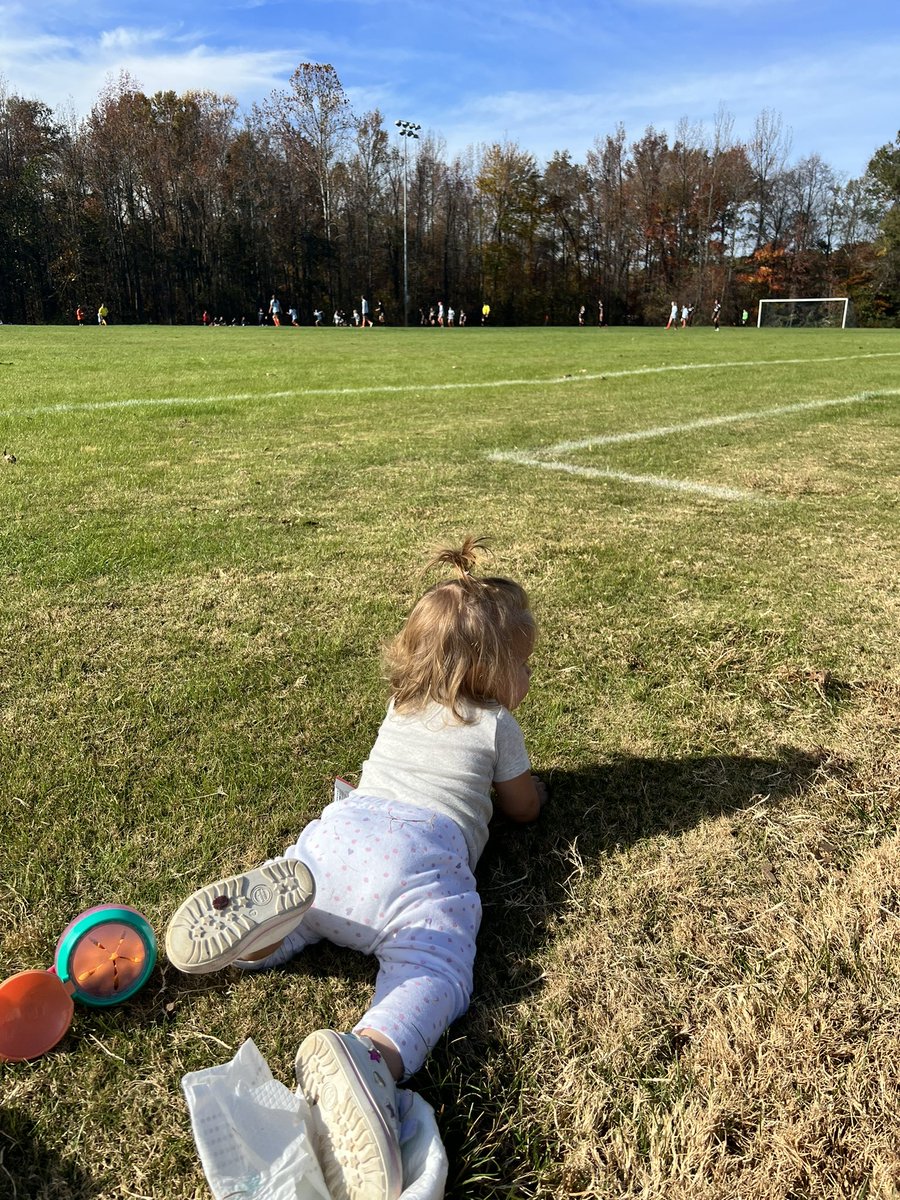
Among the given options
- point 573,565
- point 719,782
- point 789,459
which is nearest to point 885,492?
point 789,459

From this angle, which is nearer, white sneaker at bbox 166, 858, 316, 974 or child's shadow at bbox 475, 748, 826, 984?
white sneaker at bbox 166, 858, 316, 974

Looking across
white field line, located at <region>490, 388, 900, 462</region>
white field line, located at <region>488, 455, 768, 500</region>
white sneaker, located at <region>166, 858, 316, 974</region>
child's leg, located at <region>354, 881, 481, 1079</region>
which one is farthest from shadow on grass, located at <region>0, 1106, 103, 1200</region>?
white field line, located at <region>490, 388, 900, 462</region>

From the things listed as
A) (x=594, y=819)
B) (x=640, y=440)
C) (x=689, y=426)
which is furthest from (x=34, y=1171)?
(x=689, y=426)

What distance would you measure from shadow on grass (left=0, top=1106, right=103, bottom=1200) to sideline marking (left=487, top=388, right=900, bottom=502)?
15.7 ft

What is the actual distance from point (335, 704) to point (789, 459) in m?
4.90

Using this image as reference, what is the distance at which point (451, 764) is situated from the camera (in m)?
2.09

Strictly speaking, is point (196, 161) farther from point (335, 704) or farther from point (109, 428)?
point (335, 704)

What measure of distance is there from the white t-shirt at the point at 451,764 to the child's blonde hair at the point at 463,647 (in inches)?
1.6

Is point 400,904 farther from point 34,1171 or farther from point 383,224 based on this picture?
point 383,224

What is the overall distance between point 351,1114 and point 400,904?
1.64 ft

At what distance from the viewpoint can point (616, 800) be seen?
2365 mm

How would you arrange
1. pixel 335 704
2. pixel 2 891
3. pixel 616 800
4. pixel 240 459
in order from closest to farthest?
pixel 2 891
pixel 616 800
pixel 335 704
pixel 240 459

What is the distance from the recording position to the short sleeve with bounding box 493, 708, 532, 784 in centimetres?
214

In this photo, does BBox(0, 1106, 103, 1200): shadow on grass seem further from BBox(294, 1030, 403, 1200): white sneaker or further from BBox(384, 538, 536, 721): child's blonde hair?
BBox(384, 538, 536, 721): child's blonde hair
